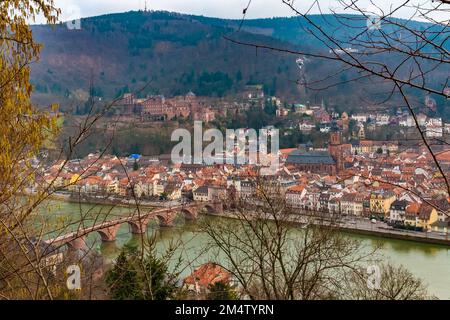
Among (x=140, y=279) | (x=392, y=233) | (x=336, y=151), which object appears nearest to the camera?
(x=140, y=279)

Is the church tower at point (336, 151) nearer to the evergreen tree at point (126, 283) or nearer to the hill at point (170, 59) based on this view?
the hill at point (170, 59)

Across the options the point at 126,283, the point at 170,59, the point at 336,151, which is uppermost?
the point at 170,59

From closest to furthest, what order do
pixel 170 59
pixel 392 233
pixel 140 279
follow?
pixel 140 279
pixel 392 233
pixel 170 59

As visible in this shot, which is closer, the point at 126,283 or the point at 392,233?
the point at 126,283

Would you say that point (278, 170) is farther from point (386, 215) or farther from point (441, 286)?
point (441, 286)

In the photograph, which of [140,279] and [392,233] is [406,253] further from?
[140,279]

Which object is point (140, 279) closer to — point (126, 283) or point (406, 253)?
point (126, 283)

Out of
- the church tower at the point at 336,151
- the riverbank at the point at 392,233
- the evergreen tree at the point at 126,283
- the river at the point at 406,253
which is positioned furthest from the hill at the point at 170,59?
the evergreen tree at the point at 126,283

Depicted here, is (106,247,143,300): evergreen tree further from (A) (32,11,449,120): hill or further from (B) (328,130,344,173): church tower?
(A) (32,11,449,120): hill

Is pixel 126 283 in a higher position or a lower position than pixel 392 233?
higher


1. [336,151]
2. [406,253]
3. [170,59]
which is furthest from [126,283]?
[170,59]

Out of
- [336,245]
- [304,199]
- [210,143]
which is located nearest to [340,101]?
[210,143]
